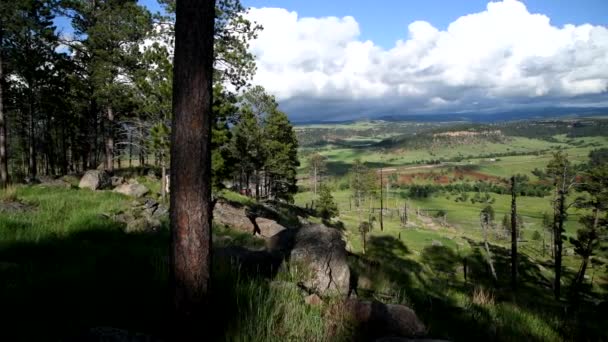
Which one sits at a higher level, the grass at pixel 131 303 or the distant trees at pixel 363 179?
the grass at pixel 131 303

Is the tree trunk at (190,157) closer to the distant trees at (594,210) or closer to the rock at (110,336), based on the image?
the rock at (110,336)

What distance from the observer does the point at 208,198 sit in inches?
155

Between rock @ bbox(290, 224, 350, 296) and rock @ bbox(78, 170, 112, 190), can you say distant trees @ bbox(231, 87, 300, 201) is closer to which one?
rock @ bbox(78, 170, 112, 190)

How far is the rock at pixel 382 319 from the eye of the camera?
455 cm

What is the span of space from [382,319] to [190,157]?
A: 309 centimetres

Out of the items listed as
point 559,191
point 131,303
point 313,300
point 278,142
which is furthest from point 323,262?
point 278,142

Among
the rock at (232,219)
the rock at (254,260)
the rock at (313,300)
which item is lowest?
the rock at (232,219)

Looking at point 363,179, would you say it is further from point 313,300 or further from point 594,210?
point 313,300

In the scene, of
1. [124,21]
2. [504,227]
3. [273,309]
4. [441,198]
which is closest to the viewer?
[273,309]

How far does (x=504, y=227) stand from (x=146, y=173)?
4205 inches

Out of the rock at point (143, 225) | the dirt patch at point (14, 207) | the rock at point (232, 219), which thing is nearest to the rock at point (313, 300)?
the rock at point (143, 225)

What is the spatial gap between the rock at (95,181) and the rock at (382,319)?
18.7m

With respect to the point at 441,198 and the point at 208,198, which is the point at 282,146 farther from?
the point at 441,198

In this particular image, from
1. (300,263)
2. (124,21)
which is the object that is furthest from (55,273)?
(124,21)
